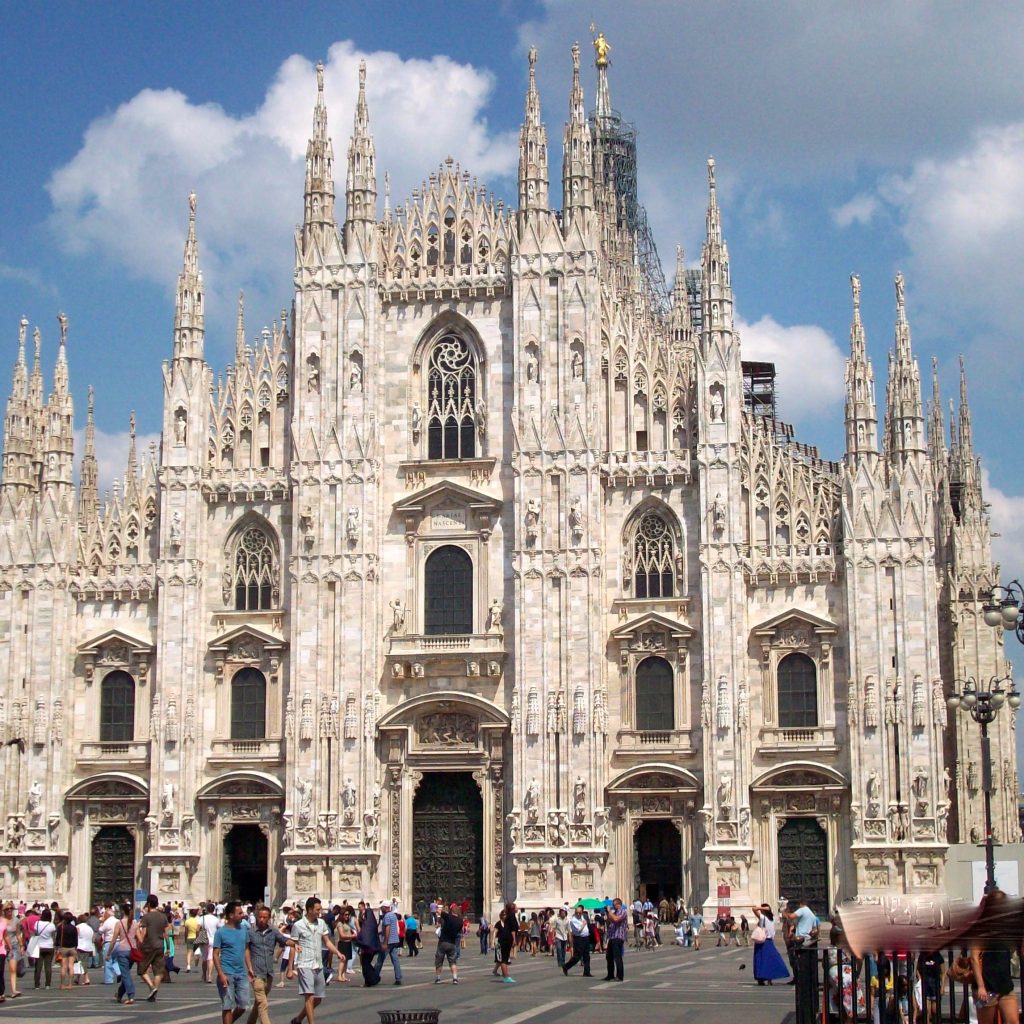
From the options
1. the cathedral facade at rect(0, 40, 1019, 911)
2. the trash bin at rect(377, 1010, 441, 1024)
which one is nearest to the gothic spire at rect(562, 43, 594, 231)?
the cathedral facade at rect(0, 40, 1019, 911)

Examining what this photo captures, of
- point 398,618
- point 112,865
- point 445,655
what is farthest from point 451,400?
point 112,865

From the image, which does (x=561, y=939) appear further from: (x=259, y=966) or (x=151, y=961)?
(x=259, y=966)

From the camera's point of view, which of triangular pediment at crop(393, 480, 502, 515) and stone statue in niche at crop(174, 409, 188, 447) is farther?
stone statue in niche at crop(174, 409, 188, 447)

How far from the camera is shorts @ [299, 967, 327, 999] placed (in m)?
23.6

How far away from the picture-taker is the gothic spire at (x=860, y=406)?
4997cm

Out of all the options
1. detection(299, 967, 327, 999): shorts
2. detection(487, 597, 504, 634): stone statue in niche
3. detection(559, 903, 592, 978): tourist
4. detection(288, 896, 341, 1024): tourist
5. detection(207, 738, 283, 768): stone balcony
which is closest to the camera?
detection(288, 896, 341, 1024): tourist

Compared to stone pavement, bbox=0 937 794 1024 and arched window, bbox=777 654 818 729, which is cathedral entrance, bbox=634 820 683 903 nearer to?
arched window, bbox=777 654 818 729

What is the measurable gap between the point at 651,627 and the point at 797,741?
5.17 m

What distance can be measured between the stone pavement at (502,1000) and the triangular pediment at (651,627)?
1322 centimetres

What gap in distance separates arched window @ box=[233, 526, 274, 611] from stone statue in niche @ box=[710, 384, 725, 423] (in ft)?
45.3

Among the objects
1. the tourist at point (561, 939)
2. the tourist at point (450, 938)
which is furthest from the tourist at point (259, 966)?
the tourist at point (561, 939)

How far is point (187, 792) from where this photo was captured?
5106 centimetres

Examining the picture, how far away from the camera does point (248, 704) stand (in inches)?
2057

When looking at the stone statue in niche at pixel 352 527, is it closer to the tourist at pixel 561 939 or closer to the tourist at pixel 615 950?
the tourist at pixel 561 939
